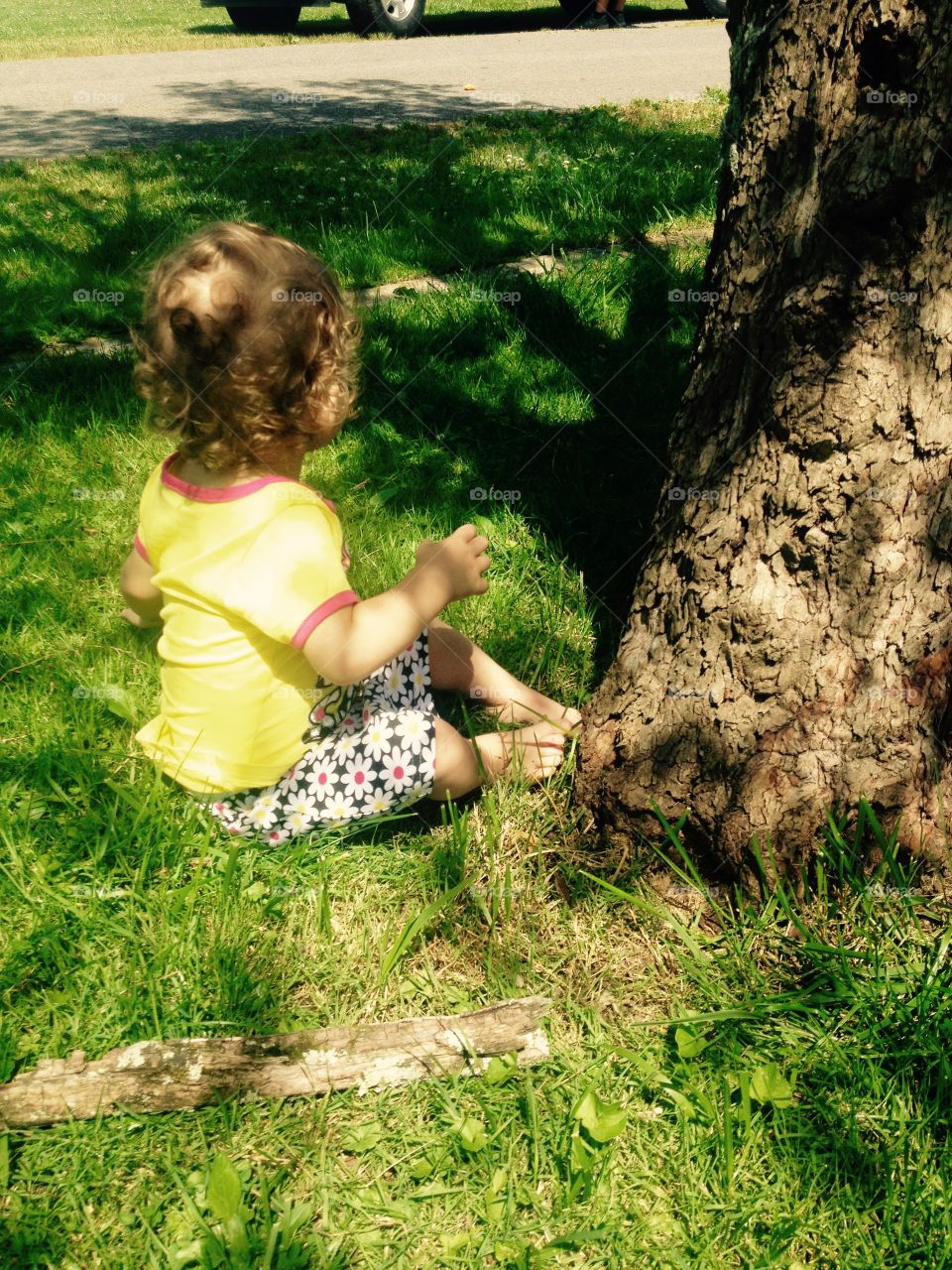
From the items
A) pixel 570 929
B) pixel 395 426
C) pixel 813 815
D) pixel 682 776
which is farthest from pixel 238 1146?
pixel 395 426

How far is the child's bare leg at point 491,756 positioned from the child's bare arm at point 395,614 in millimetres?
309

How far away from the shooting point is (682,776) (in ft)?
6.48

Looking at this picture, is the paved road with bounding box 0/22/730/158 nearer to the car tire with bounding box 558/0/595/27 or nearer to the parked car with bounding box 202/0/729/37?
the parked car with bounding box 202/0/729/37

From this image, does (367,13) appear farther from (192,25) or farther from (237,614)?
(237,614)

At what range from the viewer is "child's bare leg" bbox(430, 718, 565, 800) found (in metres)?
2.12

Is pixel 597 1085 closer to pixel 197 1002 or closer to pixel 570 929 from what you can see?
pixel 570 929

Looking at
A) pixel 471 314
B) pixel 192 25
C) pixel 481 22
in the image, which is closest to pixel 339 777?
pixel 471 314

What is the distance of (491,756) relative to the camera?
2.28 m

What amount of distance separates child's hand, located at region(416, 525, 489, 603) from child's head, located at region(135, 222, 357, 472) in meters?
0.33

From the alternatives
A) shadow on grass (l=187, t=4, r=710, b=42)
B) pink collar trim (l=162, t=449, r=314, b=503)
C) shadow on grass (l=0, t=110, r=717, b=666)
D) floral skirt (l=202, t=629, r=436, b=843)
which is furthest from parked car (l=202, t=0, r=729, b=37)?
floral skirt (l=202, t=629, r=436, b=843)

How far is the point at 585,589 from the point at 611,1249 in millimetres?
1612

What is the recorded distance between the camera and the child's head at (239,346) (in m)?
1.78

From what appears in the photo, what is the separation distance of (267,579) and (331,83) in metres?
8.90

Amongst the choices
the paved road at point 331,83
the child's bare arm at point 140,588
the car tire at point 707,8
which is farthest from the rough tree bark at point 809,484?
the car tire at point 707,8
